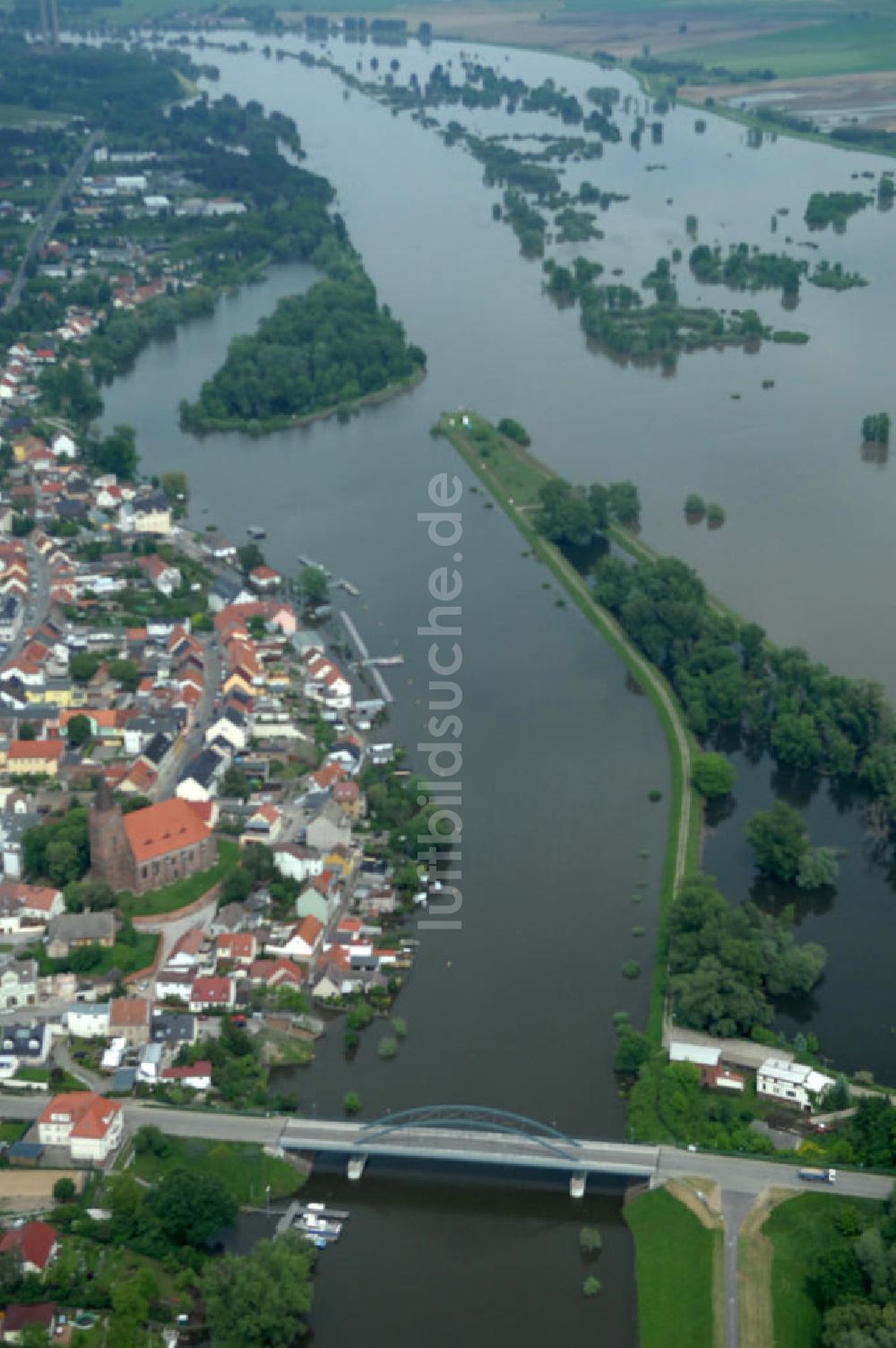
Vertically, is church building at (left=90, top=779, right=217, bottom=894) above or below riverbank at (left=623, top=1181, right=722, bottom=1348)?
above

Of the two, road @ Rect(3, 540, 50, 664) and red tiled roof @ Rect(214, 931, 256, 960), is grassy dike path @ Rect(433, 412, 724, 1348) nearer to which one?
red tiled roof @ Rect(214, 931, 256, 960)

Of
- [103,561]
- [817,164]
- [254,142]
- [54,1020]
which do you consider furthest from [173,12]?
[54,1020]

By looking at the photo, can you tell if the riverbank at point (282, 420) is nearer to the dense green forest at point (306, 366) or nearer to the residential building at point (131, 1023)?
the dense green forest at point (306, 366)

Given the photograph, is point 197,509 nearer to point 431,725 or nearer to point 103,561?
point 103,561

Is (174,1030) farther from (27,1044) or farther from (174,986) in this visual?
(27,1044)

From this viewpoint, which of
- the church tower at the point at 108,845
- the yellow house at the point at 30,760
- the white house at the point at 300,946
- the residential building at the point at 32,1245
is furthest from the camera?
the yellow house at the point at 30,760

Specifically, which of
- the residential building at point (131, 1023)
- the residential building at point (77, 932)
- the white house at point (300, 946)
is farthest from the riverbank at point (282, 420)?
the residential building at point (131, 1023)

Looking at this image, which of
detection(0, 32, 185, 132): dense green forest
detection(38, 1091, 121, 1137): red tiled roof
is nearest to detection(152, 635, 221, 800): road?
detection(38, 1091, 121, 1137): red tiled roof
